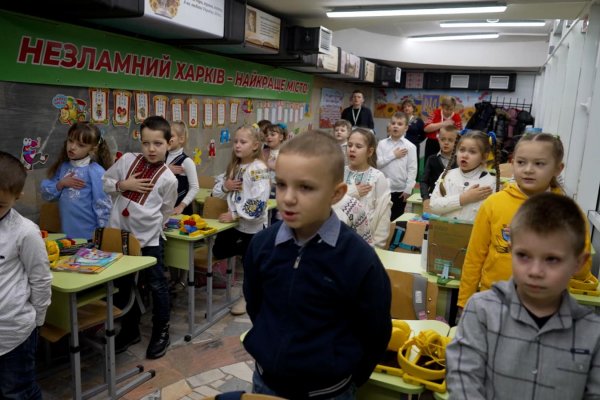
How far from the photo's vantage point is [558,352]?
1.22 meters

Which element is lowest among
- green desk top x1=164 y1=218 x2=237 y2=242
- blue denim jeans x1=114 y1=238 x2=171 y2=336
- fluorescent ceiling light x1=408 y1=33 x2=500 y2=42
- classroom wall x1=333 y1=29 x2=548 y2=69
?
blue denim jeans x1=114 y1=238 x2=171 y2=336

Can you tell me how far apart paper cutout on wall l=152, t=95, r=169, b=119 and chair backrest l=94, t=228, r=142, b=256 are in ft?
6.20

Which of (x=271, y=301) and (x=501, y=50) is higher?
(x=501, y=50)

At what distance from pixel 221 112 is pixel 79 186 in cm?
272

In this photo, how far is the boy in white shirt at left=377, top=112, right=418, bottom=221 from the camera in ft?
16.7

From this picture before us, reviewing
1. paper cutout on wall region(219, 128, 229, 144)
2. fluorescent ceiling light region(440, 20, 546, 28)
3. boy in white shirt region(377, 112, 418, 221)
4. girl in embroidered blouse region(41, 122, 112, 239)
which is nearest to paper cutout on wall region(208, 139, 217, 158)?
paper cutout on wall region(219, 128, 229, 144)

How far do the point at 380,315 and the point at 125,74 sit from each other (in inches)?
136

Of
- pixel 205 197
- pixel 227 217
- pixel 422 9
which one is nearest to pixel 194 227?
pixel 227 217

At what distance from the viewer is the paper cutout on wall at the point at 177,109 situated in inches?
187

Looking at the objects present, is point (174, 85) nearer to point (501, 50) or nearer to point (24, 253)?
point (24, 253)

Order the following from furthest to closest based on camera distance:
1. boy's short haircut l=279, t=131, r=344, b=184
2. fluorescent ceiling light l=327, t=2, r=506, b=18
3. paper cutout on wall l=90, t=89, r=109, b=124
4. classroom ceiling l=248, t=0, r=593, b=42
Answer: classroom ceiling l=248, t=0, r=593, b=42 < fluorescent ceiling light l=327, t=2, r=506, b=18 < paper cutout on wall l=90, t=89, r=109, b=124 < boy's short haircut l=279, t=131, r=344, b=184

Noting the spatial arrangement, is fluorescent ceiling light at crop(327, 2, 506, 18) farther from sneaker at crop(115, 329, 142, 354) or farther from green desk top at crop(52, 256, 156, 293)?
sneaker at crop(115, 329, 142, 354)

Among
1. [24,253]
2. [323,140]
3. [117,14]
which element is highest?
[117,14]

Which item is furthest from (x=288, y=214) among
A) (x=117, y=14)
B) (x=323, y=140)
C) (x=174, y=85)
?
(x=174, y=85)
